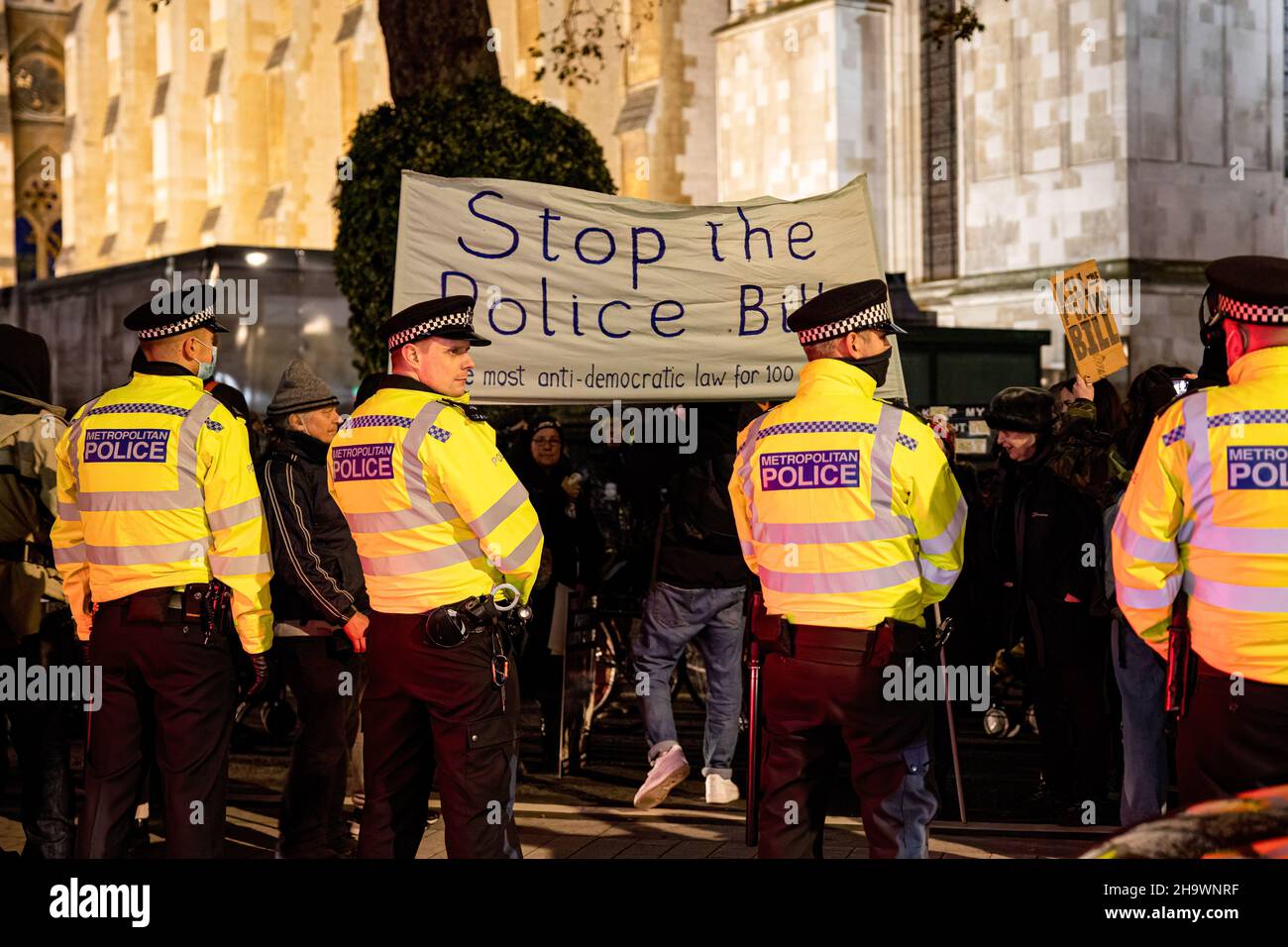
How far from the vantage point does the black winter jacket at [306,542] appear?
20.6 feet

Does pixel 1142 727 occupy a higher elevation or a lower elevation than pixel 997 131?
lower

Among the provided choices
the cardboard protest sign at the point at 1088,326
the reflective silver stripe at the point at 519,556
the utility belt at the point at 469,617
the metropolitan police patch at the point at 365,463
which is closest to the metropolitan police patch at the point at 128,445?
the metropolitan police patch at the point at 365,463

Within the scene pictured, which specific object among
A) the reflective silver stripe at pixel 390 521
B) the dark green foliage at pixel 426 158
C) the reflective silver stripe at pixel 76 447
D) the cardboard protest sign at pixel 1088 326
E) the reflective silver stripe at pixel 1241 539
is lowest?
the reflective silver stripe at pixel 1241 539

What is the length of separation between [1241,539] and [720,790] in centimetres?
394

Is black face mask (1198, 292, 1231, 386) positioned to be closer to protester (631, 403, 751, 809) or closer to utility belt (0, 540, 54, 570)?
protester (631, 403, 751, 809)

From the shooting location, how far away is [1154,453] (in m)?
4.36

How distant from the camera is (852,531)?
193 inches

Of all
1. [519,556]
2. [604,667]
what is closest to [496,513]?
[519,556]

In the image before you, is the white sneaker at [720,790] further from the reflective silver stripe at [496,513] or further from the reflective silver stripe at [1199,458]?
the reflective silver stripe at [1199,458]

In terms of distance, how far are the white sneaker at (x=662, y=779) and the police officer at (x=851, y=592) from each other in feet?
8.51

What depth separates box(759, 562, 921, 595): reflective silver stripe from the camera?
16.1ft

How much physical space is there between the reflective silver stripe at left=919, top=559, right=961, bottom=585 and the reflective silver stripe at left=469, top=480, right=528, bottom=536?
4.16 ft

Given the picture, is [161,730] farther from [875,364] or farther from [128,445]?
[875,364]
